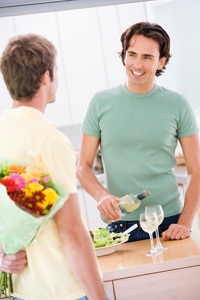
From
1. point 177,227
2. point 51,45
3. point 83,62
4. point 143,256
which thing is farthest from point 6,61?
point 83,62

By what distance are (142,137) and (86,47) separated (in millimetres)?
2916

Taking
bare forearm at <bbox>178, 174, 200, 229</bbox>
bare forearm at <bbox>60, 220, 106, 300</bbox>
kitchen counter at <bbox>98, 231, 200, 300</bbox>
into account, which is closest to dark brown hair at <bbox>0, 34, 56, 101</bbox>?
bare forearm at <bbox>60, 220, 106, 300</bbox>

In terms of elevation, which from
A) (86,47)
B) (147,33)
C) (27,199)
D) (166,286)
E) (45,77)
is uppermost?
(86,47)

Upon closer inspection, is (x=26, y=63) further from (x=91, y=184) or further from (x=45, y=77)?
(x=91, y=184)

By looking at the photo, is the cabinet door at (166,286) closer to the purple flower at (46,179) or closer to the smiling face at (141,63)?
the purple flower at (46,179)

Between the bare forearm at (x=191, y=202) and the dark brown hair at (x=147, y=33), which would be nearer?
the bare forearm at (x=191, y=202)

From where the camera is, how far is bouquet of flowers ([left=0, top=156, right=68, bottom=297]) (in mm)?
1686

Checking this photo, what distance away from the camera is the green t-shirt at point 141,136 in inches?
108

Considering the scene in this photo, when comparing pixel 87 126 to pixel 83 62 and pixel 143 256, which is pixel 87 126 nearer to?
pixel 143 256

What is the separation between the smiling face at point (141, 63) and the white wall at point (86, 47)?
2.48 metres

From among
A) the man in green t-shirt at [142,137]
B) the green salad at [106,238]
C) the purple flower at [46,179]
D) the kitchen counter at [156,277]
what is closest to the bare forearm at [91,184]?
the man in green t-shirt at [142,137]

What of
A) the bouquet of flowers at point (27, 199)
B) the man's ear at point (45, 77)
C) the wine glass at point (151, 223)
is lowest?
the wine glass at point (151, 223)

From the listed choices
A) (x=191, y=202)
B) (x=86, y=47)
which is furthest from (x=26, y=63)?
(x=86, y=47)

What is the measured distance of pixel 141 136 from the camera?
2764 mm
